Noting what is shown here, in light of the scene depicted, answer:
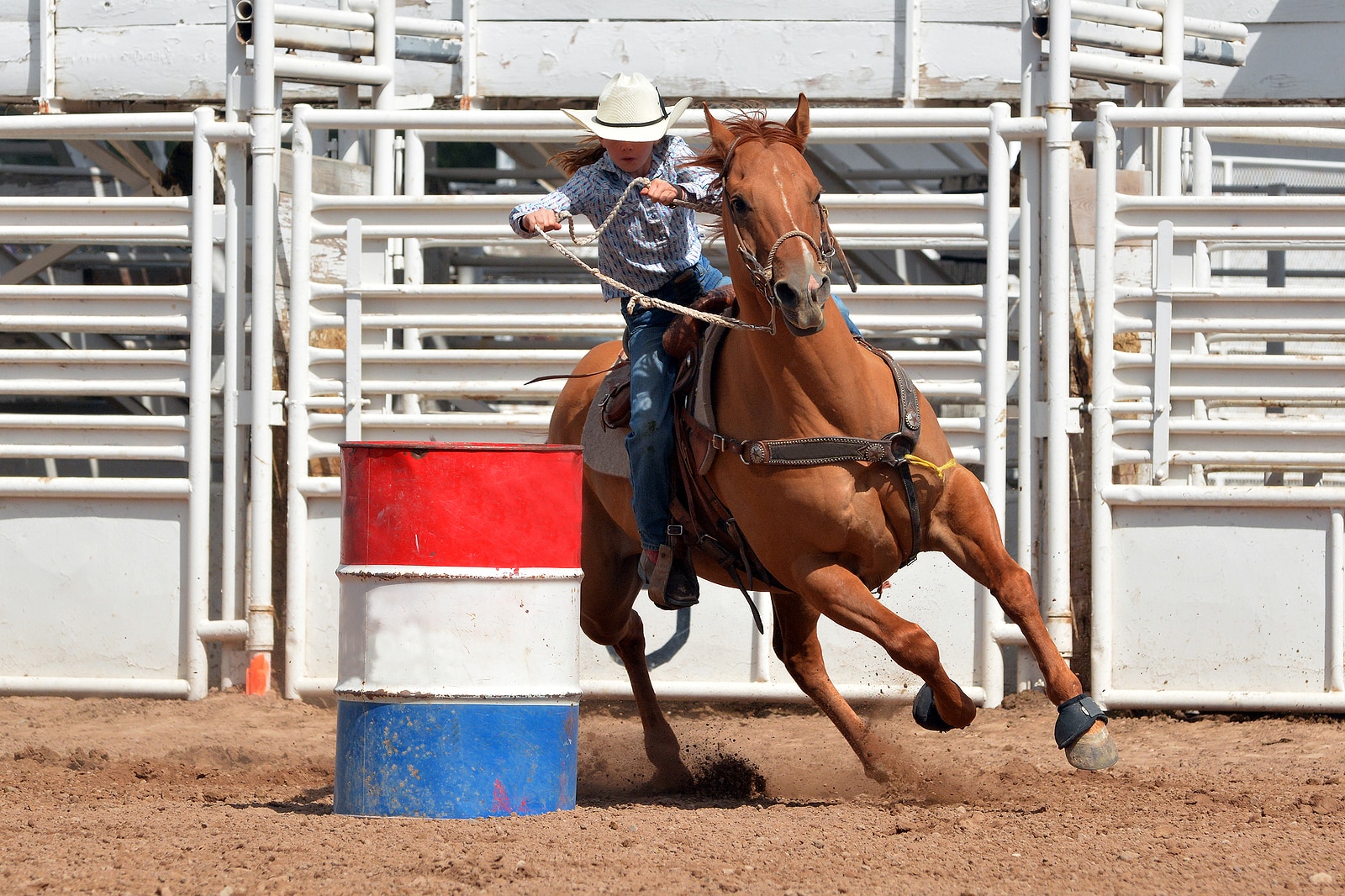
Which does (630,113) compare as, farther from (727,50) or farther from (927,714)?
(727,50)

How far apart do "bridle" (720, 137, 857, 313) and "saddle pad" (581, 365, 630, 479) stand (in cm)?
131

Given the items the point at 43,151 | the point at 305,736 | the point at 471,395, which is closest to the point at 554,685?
the point at 305,736

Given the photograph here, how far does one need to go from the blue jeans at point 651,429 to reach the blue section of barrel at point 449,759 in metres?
1.12

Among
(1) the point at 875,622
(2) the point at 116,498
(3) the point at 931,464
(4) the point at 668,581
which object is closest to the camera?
(1) the point at 875,622

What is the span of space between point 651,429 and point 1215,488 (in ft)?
9.90

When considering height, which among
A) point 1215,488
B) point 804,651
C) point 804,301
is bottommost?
point 804,651

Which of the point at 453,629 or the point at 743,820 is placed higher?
the point at 453,629

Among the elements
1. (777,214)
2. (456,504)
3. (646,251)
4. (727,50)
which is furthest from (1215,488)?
(727,50)

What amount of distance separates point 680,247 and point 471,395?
86.0 inches

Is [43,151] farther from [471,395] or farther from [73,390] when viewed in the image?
[471,395]

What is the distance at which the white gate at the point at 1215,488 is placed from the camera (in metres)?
6.82

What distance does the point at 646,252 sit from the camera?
5613 mm

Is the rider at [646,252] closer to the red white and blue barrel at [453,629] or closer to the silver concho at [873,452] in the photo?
the silver concho at [873,452]

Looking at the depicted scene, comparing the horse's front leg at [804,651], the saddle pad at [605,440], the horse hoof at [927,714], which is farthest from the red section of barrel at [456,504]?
the horse's front leg at [804,651]
